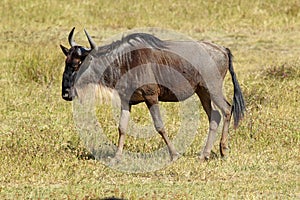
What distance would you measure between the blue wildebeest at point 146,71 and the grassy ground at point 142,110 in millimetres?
654

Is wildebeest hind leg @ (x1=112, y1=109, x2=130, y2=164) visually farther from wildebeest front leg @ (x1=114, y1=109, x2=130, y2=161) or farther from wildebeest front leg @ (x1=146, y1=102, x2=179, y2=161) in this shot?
wildebeest front leg @ (x1=146, y1=102, x2=179, y2=161)

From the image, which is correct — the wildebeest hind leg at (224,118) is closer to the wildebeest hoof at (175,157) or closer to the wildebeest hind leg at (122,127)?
the wildebeest hoof at (175,157)

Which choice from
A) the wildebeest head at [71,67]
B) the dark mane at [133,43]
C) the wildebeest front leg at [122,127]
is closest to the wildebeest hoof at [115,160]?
the wildebeest front leg at [122,127]

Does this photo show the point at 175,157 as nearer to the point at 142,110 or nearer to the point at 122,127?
the point at 122,127

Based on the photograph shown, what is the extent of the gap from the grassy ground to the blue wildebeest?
65 centimetres

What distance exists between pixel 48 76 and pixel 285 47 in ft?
21.6

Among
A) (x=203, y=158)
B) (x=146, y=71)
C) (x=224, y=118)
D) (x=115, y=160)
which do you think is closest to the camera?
(x=115, y=160)

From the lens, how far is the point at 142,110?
425 inches

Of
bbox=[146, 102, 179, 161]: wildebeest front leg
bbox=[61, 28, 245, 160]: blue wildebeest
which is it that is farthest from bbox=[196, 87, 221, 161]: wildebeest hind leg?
bbox=[146, 102, 179, 161]: wildebeest front leg

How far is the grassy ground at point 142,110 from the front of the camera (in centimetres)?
721

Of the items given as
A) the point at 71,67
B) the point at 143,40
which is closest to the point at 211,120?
the point at 143,40

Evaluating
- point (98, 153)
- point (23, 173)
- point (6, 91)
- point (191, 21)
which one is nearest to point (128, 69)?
point (98, 153)

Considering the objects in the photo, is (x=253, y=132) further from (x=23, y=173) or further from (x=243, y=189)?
(x=23, y=173)

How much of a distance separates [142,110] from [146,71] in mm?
2548
